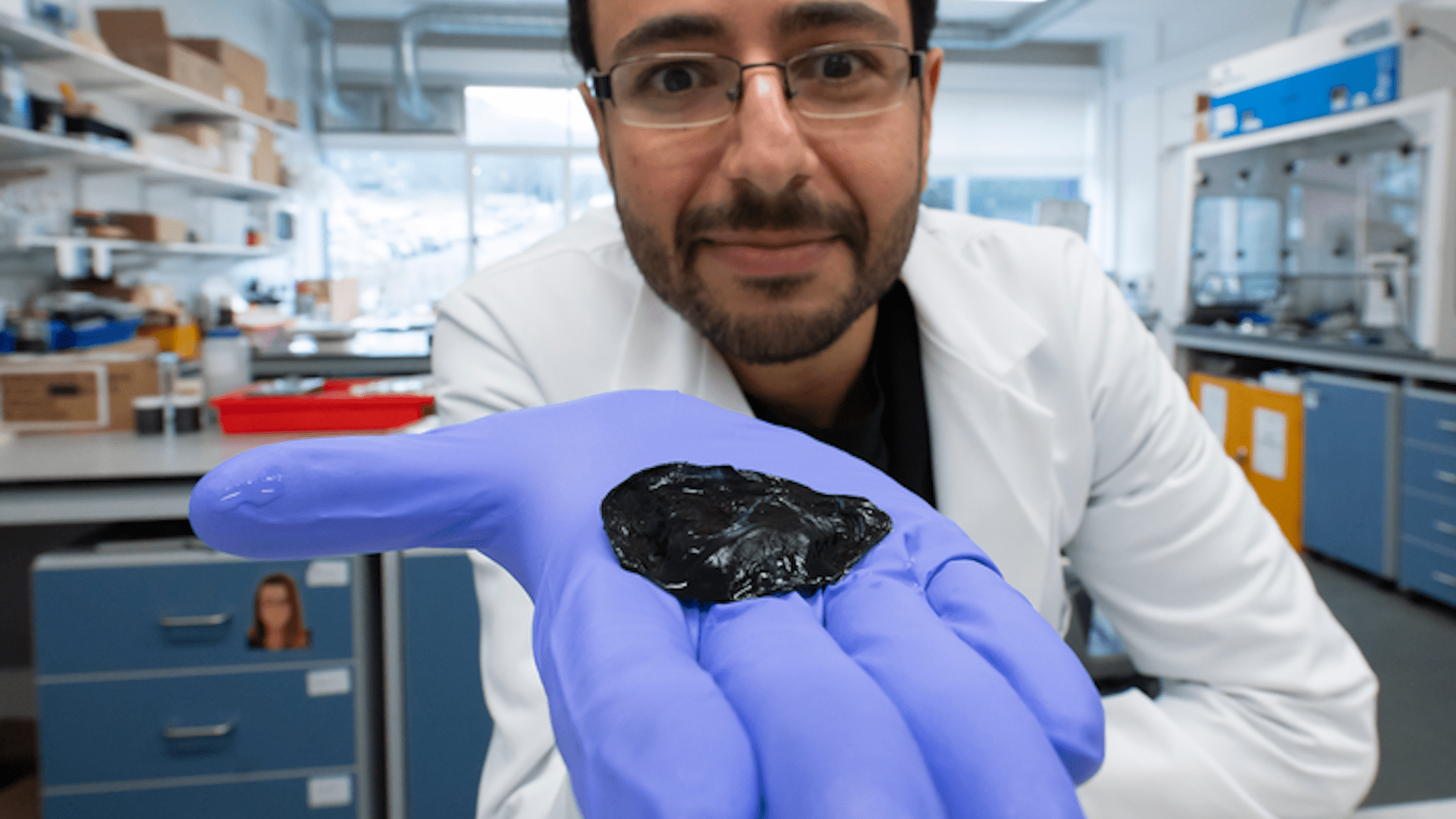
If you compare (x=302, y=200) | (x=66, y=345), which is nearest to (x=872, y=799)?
(x=66, y=345)

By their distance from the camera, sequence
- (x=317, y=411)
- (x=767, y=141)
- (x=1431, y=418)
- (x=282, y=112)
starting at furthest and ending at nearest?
(x=282, y=112) < (x=1431, y=418) < (x=317, y=411) < (x=767, y=141)

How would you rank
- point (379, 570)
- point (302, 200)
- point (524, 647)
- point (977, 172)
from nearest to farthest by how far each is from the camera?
1. point (524, 647)
2. point (379, 570)
3. point (302, 200)
4. point (977, 172)

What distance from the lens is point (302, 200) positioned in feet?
21.9

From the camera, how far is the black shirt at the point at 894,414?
100cm

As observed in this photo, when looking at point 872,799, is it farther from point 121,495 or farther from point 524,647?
point 121,495

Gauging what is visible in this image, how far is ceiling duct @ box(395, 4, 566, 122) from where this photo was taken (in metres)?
6.23

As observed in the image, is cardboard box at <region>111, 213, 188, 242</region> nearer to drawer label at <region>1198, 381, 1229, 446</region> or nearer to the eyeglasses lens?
the eyeglasses lens

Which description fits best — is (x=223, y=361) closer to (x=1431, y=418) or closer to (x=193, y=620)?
(x=193, y=620)

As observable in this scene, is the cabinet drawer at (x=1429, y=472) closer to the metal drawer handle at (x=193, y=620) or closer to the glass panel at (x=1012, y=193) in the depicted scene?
the metal drawer handle at (x=193, y=620)

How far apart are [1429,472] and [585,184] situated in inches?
246

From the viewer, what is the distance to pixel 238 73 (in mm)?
4781

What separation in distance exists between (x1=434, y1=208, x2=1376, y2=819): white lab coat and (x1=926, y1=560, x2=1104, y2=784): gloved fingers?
0.47 meters

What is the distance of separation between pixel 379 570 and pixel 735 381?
1.03m

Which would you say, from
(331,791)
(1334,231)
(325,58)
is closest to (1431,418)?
(1334,231)
